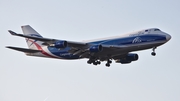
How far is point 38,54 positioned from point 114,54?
14.1 m

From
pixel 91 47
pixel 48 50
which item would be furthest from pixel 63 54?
pixel 91 47

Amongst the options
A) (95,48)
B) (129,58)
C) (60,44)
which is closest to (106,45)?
(95,48)

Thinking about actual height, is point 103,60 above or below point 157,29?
below

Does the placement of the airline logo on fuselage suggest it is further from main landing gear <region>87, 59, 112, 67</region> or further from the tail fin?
the tail fin

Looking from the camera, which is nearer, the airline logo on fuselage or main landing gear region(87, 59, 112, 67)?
the airline logo on fuselage

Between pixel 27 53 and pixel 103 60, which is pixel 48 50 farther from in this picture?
pixel 103 60

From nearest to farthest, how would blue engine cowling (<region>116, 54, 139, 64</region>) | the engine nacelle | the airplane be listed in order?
the airplane, the engine nacelle, blue engine cowling (<region>116, 54, 139, 64</region>)

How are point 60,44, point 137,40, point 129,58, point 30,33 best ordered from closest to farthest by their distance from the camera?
1. point 137,40
2. point 60,44
3. point 129,58
4. point 30,33

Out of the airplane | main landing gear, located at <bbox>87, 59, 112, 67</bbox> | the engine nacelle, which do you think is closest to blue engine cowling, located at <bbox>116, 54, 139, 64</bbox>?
the airplane

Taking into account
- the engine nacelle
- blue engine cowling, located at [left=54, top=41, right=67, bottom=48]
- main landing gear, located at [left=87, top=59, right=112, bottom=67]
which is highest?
blue engine cowling, located at [left=54, top=41, right=67, bottom=48]

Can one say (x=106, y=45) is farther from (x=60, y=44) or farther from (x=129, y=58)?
(x=129, y=58)

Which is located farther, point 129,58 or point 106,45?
point 129,58

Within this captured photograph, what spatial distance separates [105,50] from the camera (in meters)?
58.6

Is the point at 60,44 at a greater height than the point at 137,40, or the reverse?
the point at 137,40
